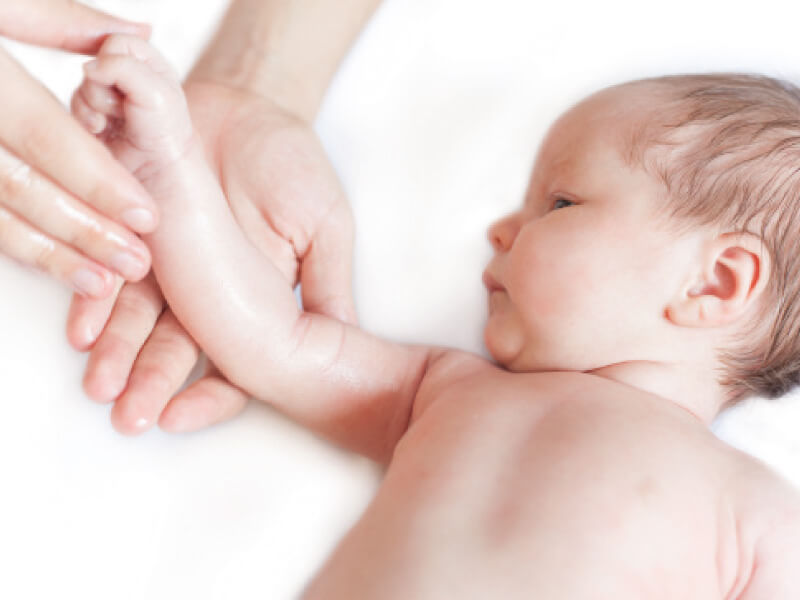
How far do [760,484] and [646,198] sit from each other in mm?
357

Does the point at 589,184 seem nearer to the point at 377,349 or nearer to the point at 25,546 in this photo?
the point at 377,349

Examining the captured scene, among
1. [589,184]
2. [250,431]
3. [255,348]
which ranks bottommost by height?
[250,431]

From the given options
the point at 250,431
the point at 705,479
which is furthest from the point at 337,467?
the point at 705,479

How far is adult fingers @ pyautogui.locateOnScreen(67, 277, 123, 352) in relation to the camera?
115cm

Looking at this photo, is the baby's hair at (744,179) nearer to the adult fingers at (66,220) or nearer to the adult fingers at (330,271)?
the adult fingers at (330,271)

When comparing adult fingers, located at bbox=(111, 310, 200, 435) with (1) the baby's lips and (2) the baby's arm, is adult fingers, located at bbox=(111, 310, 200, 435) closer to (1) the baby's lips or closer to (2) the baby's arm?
(2) the baby's arm

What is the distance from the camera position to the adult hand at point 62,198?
907mm

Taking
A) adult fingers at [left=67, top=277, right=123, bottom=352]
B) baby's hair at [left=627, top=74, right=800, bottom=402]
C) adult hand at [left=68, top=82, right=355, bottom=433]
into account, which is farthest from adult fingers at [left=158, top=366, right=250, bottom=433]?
baby's hair at [left=627, top=74, right=800, bottom=402]

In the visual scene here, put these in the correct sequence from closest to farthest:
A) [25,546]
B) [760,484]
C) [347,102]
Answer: [760,484] < [25,546] < [347,102]

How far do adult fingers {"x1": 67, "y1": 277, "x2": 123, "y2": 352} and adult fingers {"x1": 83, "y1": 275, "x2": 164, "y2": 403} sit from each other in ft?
0.04

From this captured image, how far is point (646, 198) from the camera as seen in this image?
3.63ft

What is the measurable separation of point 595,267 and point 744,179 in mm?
205

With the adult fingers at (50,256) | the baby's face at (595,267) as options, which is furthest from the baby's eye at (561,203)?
the adult fingers at (50,256)

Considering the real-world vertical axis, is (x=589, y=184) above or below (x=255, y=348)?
above
